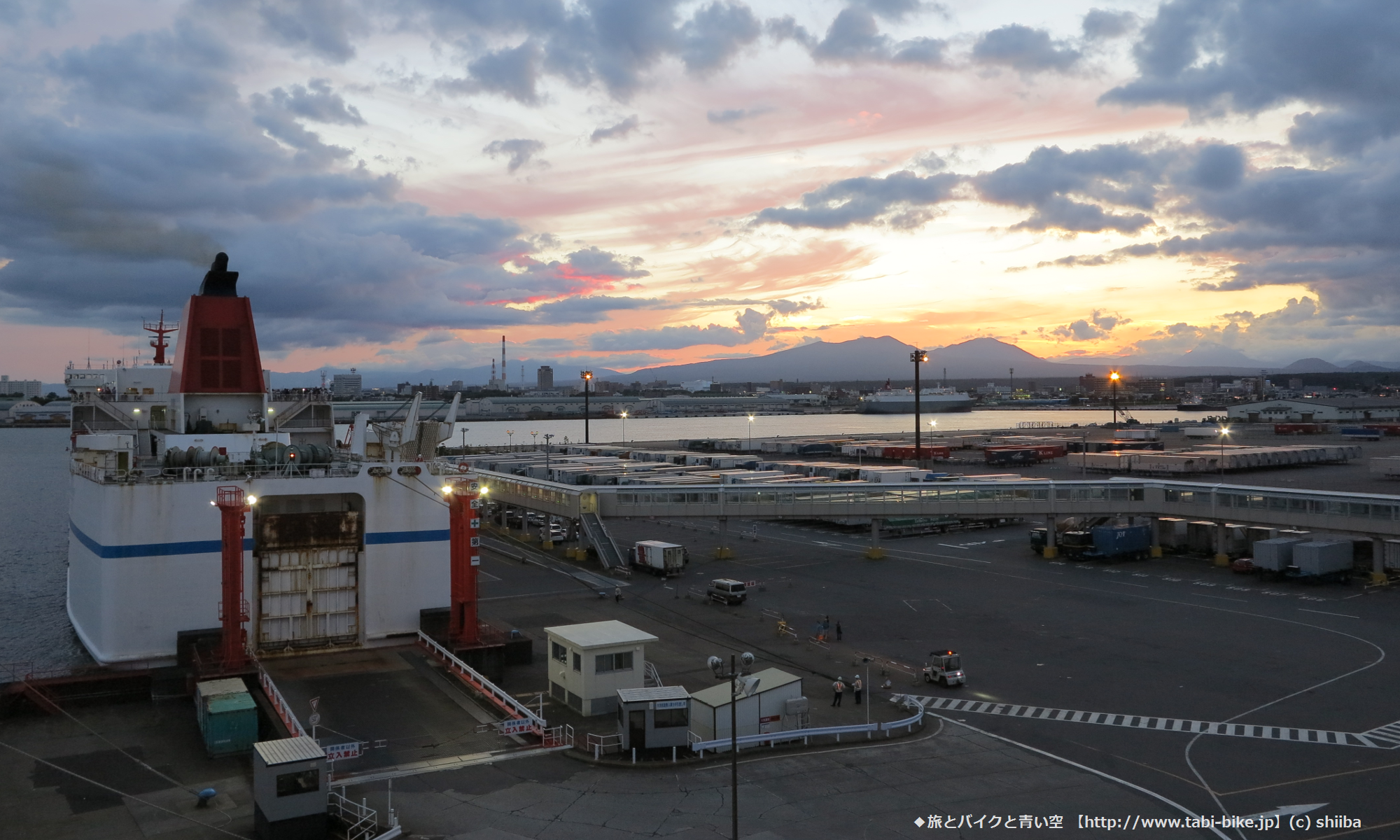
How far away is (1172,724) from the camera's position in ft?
67.3

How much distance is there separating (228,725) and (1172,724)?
65.8 ft

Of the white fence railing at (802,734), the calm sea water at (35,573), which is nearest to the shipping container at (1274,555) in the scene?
the white fence railing at (802,734)

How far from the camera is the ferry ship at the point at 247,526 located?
23.4m

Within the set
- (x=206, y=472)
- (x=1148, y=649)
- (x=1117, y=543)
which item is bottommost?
(x=1148, y=649)

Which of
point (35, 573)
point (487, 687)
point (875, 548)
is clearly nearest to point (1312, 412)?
point (875, 548)

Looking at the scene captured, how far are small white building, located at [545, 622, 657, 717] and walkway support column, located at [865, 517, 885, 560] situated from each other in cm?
2381

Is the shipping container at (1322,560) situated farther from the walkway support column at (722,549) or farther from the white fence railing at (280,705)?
the white fence railing at (280,705)

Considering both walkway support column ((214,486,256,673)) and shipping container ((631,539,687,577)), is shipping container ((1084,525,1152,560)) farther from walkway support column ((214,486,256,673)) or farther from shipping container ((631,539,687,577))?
walkway support column ((214,486,256,673))

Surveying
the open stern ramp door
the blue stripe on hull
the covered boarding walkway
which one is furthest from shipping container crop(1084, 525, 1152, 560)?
the open stern ramp door

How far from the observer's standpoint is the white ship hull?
23234 millimetres

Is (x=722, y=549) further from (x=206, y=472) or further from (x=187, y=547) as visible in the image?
(x=187, y=547)

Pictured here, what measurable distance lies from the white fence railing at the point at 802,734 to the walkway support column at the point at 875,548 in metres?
23.7

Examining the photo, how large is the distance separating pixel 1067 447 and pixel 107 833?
102780 millimetres

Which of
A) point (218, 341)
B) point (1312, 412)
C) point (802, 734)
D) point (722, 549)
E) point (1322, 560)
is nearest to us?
point (802, 734)
